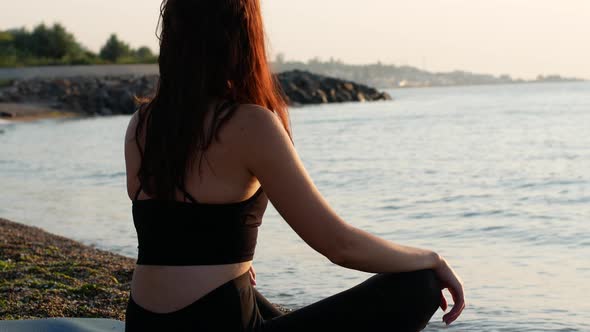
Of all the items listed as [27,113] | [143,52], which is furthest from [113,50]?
[27,113]

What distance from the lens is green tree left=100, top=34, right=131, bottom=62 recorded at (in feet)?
205

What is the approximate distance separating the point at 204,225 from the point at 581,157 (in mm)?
17708

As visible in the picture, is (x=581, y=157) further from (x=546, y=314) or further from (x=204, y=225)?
(x=204, y=225)

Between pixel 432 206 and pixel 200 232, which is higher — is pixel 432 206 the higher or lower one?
the lower one

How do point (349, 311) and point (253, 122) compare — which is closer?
point (253, 122)

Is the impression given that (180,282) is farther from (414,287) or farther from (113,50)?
(113,50)

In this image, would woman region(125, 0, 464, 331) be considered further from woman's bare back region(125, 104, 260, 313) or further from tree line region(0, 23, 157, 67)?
tree line region(0, 23, 157, 67)


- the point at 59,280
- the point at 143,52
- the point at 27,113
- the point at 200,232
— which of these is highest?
the point at 200,232

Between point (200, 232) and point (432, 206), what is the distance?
9.72 metres

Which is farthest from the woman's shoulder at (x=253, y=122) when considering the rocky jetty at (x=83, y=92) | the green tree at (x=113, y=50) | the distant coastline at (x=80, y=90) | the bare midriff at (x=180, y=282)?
the green tree at (x=113, y=50)

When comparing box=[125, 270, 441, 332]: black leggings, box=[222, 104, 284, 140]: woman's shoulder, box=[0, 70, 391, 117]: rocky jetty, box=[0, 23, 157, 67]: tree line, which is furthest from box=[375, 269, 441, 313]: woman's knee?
box=[0, 23, 157, 67]: tree line

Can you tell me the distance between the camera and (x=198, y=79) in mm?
2123

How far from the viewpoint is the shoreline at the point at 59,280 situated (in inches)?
176

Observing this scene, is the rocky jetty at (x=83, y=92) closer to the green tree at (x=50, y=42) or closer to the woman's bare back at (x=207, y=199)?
the green tree at (x=50, y=42)
